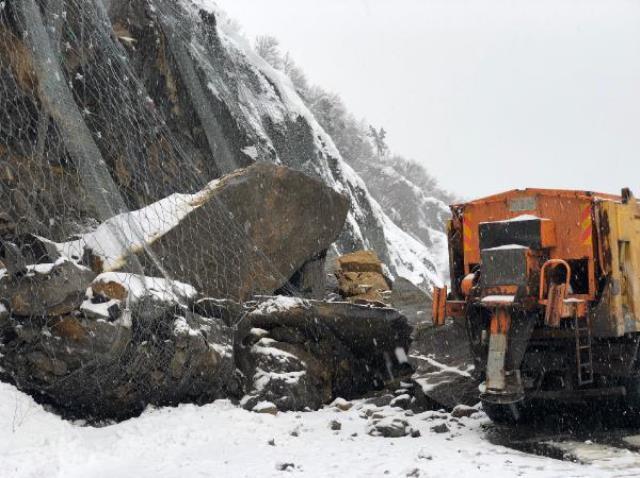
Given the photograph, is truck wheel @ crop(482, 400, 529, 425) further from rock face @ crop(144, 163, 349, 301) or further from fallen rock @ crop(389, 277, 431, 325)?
fallen rock @ crop(389, 277, 431, 325)

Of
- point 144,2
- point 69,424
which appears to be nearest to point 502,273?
point 69,424

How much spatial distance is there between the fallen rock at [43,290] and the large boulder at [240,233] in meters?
0.37

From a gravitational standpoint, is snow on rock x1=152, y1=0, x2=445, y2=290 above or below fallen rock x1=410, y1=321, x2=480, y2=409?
above

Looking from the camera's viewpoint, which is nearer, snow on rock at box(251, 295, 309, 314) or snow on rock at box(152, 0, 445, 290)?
snow on rock at box(251, 295, 309, 314)

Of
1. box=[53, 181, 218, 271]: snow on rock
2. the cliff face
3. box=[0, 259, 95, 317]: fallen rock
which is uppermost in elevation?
the cliff face

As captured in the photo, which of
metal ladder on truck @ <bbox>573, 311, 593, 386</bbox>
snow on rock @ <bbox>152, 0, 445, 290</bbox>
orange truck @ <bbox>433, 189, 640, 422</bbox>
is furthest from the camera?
snow on rock @ <bbox>152, 0, 445, 290</bbox>

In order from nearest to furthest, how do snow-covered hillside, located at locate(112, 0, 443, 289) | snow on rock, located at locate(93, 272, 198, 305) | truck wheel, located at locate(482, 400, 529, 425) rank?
1. snow on rock, located at locate(93, 272, 198, 305)
2. truck wheel, located at locate(482, 400, 529, 425)
3. snow-covered hillside, located at locate(112, 0, 443, 289)

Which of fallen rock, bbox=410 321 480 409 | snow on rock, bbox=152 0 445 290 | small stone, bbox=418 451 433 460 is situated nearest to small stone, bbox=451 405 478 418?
fallen rock, bbox=410 321 480 409

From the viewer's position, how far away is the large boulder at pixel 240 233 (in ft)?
30.1

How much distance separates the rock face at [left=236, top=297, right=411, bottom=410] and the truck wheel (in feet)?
7.75

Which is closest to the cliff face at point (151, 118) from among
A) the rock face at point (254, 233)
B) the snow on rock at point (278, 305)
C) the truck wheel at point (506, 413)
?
the rock face at point (254, 233)

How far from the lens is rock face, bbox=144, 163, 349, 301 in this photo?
9797 millimetres

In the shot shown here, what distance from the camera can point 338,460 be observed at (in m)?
6.47

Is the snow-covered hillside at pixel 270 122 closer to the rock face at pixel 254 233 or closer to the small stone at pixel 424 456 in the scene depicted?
the rock face at pixel 254 233
